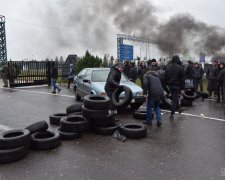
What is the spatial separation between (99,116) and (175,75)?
3069mm

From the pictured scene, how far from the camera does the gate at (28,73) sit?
19.2 metres

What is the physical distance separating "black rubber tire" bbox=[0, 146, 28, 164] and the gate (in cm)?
1498

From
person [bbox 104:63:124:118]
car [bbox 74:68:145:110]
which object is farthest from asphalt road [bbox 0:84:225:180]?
car [bbox 74:68:145:110]

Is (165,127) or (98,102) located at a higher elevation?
(98,102)

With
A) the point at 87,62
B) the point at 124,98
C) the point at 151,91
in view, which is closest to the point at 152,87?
the point at 151,91

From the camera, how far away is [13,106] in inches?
441

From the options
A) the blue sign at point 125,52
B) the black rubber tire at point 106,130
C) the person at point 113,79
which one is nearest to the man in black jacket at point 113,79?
the person at point 113,79

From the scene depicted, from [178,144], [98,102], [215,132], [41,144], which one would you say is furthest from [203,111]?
[41,144]

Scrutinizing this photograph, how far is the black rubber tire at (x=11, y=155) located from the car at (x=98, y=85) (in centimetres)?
463

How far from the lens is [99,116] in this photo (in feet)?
21.9

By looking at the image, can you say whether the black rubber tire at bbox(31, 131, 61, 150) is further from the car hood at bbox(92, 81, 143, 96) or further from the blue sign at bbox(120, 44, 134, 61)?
the blue sign at bbox(120, 44, 134, 61)

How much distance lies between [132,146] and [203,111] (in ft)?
17.1

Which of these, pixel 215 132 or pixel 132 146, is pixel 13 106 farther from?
pixel 215 132

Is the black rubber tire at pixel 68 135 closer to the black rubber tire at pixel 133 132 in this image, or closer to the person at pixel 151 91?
the black rubber tire at pixel 133 132
